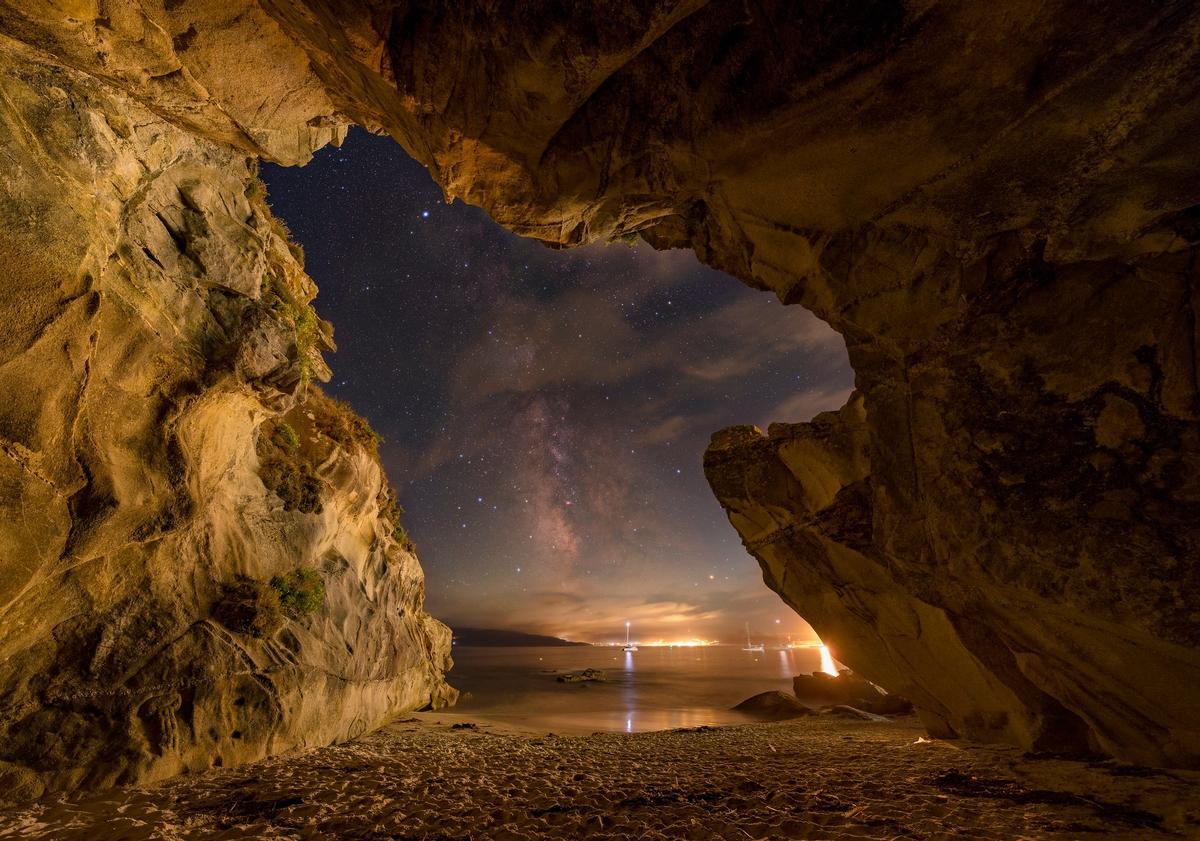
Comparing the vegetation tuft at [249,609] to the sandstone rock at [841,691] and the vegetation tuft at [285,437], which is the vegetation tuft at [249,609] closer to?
the vegetation tuft at [285,437]

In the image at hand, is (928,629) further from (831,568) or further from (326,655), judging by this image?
(326,655)

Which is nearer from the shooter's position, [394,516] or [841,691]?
[394,516]

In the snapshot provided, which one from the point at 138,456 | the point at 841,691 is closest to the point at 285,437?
the point at 138,456

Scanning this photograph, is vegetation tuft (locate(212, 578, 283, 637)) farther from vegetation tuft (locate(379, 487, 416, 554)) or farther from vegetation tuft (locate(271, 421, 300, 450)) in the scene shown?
vegetation tuft (locate(379, 487, 416, 554))

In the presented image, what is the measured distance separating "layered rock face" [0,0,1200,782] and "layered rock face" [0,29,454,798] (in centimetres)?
13

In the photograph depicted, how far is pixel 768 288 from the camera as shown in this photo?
817 cm

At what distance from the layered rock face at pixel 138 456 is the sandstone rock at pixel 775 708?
16.9m

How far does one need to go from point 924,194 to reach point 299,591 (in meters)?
13.6

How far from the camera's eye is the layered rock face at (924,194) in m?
4.43

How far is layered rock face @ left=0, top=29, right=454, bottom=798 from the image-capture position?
549cm

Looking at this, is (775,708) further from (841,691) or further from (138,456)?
(138,456)

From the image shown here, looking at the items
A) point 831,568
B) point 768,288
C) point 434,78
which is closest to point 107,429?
point 434,78

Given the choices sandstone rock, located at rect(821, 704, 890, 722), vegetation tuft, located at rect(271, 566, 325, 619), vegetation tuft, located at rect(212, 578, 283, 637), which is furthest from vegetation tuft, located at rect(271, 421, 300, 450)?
sandstone rock, located at rect(821, 704, 890, 722)

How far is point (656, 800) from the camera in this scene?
5.54 meters
